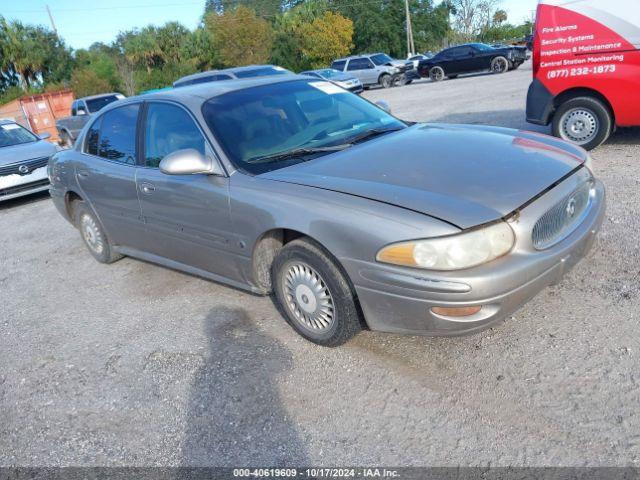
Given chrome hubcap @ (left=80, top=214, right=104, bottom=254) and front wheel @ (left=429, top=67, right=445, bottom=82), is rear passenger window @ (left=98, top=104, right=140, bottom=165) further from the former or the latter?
front wheel @ (left=429, top=67, right=445, bottom=82)

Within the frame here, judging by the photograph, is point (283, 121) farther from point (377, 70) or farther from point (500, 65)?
point (377, 70)

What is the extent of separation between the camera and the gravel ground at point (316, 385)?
100 inches

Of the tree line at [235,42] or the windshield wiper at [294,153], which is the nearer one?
the windshield wiper at [294,153]

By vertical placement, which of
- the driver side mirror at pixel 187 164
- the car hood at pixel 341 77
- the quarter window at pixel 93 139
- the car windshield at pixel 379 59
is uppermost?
the quarter window at pixel 93 139

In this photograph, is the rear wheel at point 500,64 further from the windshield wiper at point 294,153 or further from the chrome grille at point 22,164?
the windshield wiper at point 294,153

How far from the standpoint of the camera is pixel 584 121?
6992 millimetres

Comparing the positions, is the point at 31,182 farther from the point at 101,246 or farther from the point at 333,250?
the point at 333,250

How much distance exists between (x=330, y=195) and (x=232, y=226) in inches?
33.4

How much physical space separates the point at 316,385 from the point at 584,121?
5700 millimetres

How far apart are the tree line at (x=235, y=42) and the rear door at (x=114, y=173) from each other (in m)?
41.5

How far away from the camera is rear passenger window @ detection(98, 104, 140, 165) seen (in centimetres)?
451

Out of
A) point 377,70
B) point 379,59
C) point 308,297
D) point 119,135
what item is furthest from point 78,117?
point 308,297

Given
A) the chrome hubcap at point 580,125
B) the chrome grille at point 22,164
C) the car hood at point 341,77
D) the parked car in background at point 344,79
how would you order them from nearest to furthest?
the chrome hubcap at point 580,125
the chrome grille at point 22,164
the parked car in background at point 344,79
the car hood at point 341,77

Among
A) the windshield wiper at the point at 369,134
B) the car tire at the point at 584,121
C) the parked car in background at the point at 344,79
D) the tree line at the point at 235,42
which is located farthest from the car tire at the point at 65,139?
the tree line at the point at 235,42
